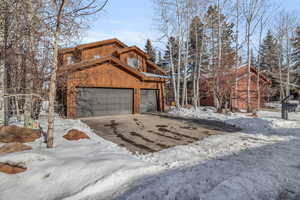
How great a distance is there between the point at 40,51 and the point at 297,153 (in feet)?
30.7

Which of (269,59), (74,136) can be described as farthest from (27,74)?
(269,59)

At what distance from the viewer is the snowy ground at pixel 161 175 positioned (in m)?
2.15

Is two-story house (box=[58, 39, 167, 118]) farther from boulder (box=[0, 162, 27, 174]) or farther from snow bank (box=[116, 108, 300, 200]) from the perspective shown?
snow bank (box=[116, 108, 300, 200])

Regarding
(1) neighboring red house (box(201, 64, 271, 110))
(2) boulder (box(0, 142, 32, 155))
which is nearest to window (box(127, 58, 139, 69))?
(1) neighboring red house (box(201, 64, 271, 110))

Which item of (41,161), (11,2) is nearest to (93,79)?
(11,2)

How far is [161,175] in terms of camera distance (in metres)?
2.63

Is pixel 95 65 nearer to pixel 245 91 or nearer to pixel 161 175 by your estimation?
pixel 161 175

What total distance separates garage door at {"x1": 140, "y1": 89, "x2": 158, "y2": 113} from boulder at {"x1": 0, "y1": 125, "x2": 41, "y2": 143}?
26.1 feet

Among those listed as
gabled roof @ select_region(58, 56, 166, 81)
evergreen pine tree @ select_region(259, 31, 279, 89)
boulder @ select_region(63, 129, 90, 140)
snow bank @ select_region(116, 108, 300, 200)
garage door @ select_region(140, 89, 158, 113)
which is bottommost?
snow bank @ select_region(116, 108, 300, 200)

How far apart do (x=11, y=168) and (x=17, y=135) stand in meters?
2.24

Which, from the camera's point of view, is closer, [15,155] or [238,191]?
[238,191]

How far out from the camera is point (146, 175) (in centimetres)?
264

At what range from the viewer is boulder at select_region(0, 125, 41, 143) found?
14.5 feet

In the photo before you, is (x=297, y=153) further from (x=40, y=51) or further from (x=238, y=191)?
(x=40, y=51)
